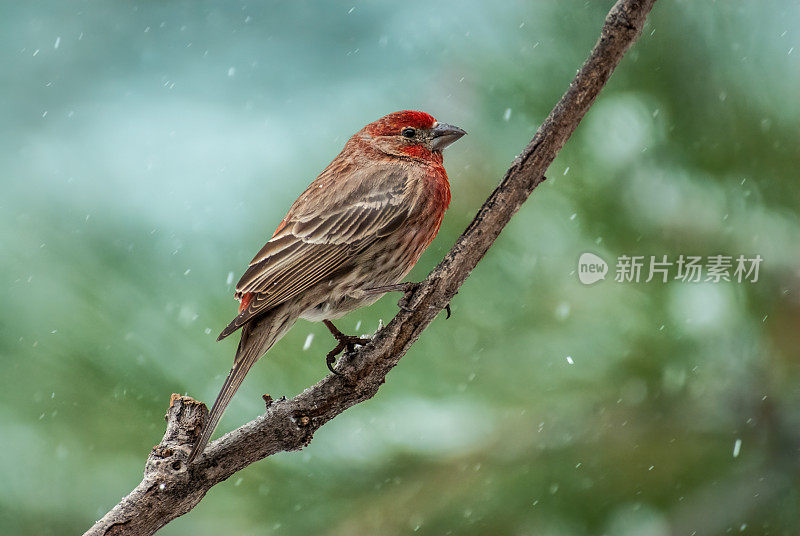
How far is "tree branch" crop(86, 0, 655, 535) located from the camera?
1219 millimetres

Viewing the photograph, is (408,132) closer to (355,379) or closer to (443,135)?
(443,135)

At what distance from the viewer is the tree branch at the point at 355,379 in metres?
1.22

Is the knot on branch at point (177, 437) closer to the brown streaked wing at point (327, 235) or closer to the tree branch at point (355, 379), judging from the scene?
the tree branch at point (355, 379)

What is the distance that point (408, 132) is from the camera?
1.79 meters

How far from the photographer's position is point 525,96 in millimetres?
1552

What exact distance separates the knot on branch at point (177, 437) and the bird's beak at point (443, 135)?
2.39ft

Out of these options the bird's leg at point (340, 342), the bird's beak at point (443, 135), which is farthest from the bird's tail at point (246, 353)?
the bird's beak at point (443, 135)

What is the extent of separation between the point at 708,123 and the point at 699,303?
310 millimetres

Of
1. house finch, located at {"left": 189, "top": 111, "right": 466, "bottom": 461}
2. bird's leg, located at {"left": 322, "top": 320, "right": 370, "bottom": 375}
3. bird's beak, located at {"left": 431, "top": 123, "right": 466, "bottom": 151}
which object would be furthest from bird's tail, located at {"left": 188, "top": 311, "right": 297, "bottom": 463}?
bird's beak, located at {"left": 431, "top": 123, "right": 466, "bottom": 151}

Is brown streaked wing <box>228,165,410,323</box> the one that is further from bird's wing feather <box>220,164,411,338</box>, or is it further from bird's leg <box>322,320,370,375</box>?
bird's leg <box>322,320,370,375</box>

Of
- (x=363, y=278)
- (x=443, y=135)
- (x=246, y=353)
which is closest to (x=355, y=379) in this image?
(x=246, y=353)

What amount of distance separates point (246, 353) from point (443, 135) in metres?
0.62

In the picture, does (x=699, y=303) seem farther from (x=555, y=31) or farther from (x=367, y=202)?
(x=367, y=202)

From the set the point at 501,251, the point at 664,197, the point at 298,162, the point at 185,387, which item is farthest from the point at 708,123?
the point at 185,387
